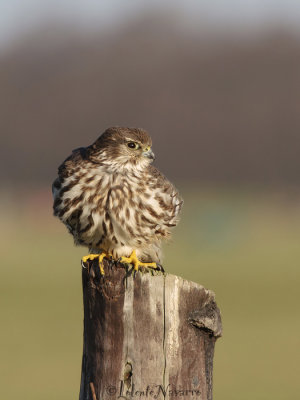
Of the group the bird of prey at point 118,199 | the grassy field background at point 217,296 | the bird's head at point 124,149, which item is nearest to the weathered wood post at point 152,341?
the bird of prey at point 118,199

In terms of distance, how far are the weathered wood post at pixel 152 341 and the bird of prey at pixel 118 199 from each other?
75.7 inches

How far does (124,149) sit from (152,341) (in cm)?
296

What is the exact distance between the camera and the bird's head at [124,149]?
805 centimetres

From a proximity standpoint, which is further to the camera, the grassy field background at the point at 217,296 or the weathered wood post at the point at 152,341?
the grassy field background at the point at 217,296

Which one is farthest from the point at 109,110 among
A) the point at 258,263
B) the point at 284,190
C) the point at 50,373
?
the point at 50,373

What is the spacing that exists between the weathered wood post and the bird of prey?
1923 millimetres

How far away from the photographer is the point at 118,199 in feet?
25.6

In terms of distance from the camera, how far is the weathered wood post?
17.5ft

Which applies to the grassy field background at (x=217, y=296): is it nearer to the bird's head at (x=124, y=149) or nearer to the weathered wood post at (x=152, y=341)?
the bird's head at (x=124, y=149)

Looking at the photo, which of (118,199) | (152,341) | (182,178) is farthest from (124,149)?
(182,178)

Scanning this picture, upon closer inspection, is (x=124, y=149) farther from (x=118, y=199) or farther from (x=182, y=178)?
(x=182, y=178)

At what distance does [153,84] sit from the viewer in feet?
382

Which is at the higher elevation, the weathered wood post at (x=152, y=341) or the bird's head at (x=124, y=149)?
the bird's head at (x=124, y=149)

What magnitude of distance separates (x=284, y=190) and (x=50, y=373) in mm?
63639
